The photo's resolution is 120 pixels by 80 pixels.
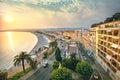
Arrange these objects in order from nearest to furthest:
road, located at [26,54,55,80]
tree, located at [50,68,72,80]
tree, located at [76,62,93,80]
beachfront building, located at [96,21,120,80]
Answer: tree, located at [50,68,72,80] < beachfront building, located at [96,21,120,80] < tree, located at [76,62,93,80] < road, located at [26,54,55,80]

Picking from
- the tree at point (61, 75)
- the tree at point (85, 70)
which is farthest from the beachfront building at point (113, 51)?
the tree at point (61, 75)

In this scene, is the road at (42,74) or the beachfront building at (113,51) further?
the road at (42,74)

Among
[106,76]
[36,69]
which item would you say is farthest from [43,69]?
[106,76]

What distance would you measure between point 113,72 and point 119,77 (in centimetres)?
554

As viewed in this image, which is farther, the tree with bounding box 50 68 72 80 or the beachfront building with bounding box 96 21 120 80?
the beachfront building with bounding box 96 21 120 80

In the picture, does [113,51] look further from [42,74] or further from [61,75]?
[42,74]

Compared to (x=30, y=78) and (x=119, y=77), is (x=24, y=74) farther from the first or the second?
(x=119, y=77)

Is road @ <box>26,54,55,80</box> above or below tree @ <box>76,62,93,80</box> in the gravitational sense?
below

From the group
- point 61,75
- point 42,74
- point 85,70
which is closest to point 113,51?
point 85,70

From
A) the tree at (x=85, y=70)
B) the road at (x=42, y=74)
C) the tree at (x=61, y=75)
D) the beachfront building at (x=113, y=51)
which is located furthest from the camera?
the road at (x=42, y=74)

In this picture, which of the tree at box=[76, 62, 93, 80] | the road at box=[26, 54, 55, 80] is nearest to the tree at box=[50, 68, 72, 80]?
the tree at box=[76, 62, 93, 80]

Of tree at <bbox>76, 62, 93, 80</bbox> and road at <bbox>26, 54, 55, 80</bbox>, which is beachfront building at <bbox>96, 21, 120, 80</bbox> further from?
road at <bbox>26, 54, 55, 80</bbox>

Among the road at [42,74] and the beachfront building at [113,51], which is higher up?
the beachfront building at [113,51]

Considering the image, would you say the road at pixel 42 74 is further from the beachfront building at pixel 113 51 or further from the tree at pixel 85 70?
the beachfront building at pixel 113 51
